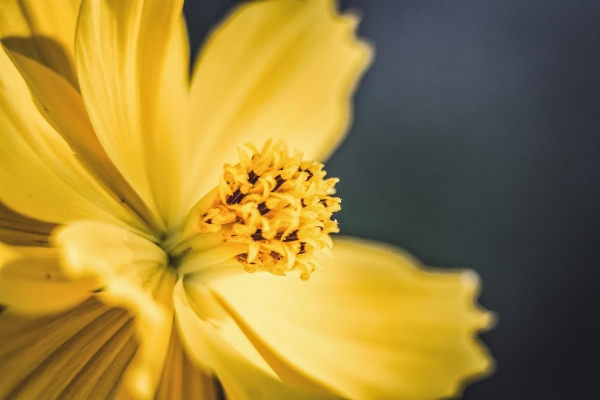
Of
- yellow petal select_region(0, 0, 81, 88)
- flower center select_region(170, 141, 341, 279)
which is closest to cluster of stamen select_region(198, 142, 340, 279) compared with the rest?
flower center select_region(170, 141, 341, 279)

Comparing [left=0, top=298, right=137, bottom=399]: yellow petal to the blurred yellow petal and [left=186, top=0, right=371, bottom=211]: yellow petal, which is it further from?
[left=186, top=0, right=371, bottom=211]: yellow petal

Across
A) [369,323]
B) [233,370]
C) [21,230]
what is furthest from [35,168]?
[369,323]

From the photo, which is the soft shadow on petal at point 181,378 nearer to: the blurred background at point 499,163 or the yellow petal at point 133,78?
the yellow petal at point 133,78

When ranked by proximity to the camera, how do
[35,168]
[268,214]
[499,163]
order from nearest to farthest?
[35,168] < [268,214] < [499,163]

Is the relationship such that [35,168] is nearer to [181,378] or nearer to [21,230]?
[21,230]

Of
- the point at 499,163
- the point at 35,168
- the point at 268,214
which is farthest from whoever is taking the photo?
the point at 499,163

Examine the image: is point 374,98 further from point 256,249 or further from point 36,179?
point 36,179

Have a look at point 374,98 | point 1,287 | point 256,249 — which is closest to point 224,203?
point 256,249

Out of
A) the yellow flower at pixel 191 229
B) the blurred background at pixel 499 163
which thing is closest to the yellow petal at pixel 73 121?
the yellow flower at pixel 191 229
